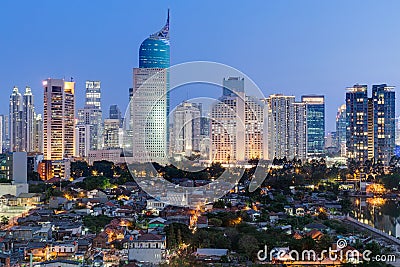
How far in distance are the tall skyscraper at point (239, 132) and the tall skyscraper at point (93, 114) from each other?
720 centimetres

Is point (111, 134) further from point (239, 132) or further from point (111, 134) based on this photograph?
point (239, 132)

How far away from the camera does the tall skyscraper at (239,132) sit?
1043 cm

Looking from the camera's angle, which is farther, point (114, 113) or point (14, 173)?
point (114, 113)

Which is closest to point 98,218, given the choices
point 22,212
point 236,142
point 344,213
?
point 22,212

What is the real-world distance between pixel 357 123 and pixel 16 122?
32.2ft

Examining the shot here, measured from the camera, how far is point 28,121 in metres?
17.8

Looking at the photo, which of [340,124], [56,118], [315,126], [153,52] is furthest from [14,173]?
[340,124]

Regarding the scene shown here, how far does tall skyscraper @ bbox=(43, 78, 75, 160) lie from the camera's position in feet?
43.8

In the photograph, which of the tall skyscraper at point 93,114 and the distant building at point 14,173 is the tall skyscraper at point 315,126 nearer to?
the tall skyscraper at point 93,114

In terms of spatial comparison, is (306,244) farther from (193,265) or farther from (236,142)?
(236,142)

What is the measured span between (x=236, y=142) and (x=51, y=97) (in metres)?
4.24

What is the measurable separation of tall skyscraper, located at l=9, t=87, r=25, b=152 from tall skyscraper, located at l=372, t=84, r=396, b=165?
32.0 ft

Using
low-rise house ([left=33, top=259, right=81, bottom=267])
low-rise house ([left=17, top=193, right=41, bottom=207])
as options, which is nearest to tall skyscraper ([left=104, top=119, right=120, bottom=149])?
low-rise house ([left=17, top=193, right=41, bottom=207])

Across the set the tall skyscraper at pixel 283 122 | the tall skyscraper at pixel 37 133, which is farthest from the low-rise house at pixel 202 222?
the tall skyscraper at pixel 37 133
